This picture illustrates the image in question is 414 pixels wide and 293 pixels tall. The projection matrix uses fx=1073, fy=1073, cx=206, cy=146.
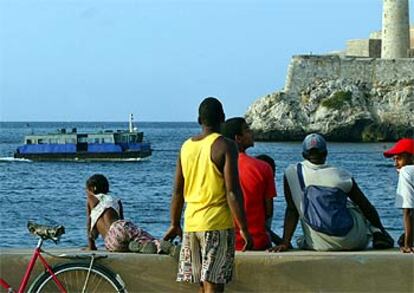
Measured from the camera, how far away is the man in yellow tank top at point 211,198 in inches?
246

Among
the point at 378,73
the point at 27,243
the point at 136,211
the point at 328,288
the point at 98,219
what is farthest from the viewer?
the point at 378,73

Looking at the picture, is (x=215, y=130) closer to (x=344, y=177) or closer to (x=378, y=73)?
(x=344, y=177)

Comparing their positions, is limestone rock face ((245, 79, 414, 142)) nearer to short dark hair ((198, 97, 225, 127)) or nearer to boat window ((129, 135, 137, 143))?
boat window ((129, 135, 137, 143))

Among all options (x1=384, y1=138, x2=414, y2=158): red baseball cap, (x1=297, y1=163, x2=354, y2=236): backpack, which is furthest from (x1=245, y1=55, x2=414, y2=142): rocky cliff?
(x1=297, y1=163, x2=354, y2=236): backpack

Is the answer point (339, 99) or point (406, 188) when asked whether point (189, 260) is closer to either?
point (406, 188)

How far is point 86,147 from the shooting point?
6244cm

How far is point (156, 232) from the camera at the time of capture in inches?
1023

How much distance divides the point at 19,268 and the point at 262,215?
5.45ft

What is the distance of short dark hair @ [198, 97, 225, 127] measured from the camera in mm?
6340

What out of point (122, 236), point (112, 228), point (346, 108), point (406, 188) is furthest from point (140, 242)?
point (346, 108)

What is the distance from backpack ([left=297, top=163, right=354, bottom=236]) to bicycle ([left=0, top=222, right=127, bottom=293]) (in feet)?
4.61

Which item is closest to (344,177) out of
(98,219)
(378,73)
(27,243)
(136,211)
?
(98,219)

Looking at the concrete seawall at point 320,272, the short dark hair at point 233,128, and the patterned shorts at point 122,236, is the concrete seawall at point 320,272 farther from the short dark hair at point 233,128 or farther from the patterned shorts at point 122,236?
the short dark hair at point 233,128

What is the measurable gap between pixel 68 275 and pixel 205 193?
3.35 feet
